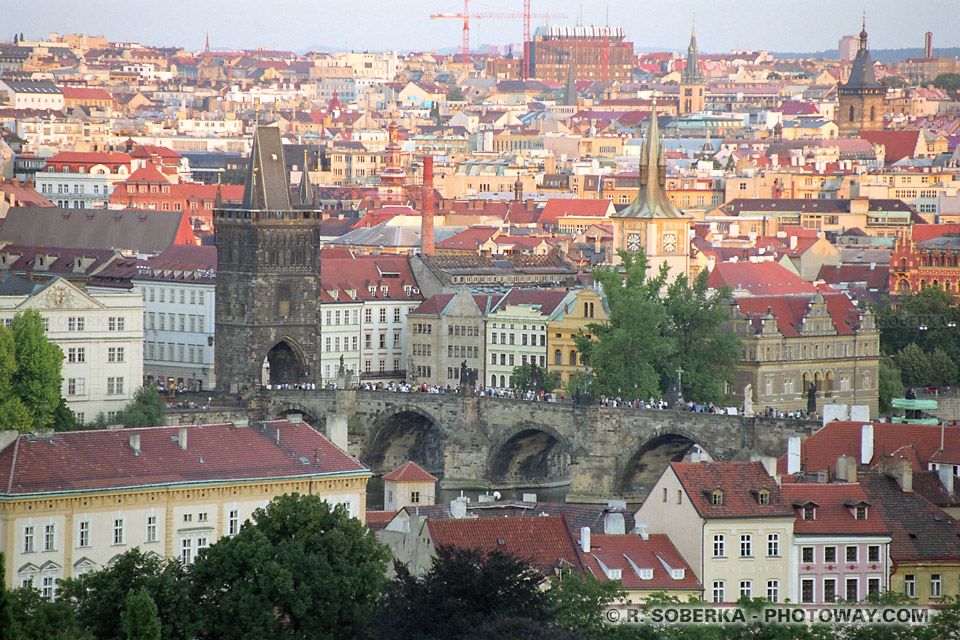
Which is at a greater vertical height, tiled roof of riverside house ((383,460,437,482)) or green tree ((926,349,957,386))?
green tree ((926,349,957,386))

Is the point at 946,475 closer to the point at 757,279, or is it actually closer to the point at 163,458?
the point at 163,458

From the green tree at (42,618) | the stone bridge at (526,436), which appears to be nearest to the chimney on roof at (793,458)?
the stone bridge at (526,436)

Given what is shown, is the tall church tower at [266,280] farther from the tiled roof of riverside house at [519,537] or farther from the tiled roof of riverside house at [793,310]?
the tiled roof of riverside house at [519,537]

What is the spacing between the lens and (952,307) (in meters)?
171

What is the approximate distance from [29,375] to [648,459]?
94.8ft

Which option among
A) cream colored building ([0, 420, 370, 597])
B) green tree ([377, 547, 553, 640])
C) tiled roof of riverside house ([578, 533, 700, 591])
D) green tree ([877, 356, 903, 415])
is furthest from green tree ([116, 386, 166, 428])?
green tree ([377, 547, 553, 640])

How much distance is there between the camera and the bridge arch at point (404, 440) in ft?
459

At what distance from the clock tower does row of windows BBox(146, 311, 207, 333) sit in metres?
26.4

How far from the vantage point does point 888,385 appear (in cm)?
15038

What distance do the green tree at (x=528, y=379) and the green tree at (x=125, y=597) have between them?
6971cm

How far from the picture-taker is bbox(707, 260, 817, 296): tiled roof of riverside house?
163 meters

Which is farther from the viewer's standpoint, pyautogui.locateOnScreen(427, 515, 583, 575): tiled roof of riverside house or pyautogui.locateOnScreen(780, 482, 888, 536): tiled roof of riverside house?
pyautogui.locateOnScreen(780, 482, 888, 536): tiled roof of riverside house

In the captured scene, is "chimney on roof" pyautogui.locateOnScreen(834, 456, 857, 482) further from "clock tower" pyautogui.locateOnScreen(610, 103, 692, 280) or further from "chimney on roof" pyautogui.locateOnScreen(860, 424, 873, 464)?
"clock tower" pyautogui.locateOnScreen(610, 103, 692, 280)

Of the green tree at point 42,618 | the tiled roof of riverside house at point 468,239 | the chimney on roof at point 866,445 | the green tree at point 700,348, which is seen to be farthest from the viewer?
the tiled roof of riverside house at point 468,239
